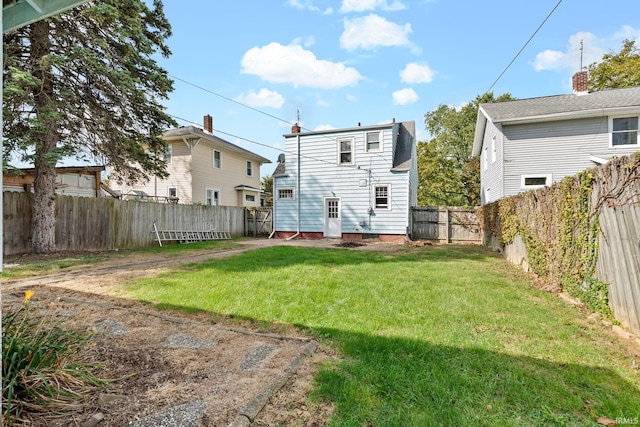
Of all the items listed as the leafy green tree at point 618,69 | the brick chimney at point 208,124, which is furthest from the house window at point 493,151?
the brick chimney at point 208,124

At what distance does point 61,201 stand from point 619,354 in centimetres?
1340

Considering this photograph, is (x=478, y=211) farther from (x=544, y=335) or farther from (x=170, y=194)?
(x=170, y=194)

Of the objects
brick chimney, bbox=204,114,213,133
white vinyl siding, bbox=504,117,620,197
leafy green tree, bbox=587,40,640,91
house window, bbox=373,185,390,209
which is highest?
leafy green tree, bbox=587,40,640,91

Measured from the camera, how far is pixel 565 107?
1328cm

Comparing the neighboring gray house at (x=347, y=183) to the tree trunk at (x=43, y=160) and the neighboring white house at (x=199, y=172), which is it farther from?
the tree trunk at (x=43, y=160)

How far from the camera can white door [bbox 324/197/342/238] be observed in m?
15.9

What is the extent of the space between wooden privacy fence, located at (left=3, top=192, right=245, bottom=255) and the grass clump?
358 inches

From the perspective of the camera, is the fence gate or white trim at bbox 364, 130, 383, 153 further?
the fence gate

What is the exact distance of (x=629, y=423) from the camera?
2012 mm

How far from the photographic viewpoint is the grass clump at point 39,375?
2004mm

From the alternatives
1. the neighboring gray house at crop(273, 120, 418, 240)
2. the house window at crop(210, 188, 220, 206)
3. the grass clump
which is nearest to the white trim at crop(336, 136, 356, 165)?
the neighboring gray house at crop(273, 120, 418, 240)

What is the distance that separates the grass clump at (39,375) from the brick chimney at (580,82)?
20.2 m

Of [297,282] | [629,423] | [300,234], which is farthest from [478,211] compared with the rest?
[629,423]

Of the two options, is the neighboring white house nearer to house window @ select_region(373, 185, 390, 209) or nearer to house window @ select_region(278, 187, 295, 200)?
house window @ select_region(278, 187, 295, 200)
